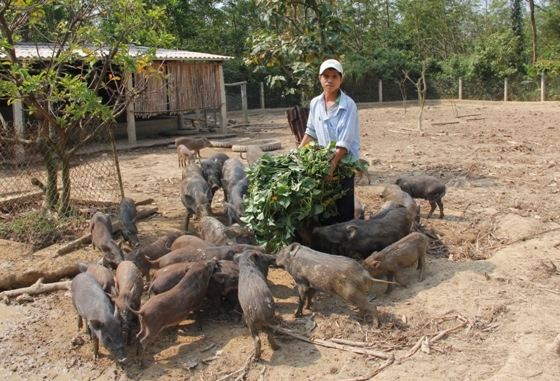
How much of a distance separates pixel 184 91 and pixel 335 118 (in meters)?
13.5

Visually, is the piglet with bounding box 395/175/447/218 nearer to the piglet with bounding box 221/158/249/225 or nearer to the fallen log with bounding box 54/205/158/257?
the piglet with bounding box 221/158/249/225

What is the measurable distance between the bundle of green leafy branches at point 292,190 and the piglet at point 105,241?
1.52 m

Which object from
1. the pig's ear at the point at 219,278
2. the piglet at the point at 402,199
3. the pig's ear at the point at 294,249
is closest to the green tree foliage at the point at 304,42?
the piglet at the point at 402,199

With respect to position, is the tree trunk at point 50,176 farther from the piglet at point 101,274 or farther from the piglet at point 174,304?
the piglet at point 174,304

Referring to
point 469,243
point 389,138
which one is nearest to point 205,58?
point 389,138

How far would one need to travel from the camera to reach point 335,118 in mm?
5895

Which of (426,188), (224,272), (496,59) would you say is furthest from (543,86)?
(224,272)

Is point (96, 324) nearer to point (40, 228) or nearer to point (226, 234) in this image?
point (226, 234)

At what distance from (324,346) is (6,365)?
8.82 ft

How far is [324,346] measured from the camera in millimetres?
4660

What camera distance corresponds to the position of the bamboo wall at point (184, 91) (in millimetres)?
17828

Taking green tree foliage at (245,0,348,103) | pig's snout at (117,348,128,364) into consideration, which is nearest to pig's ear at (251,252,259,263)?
A: pig's snout at (117,348,128,364)

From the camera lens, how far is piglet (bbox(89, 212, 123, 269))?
20.4ft

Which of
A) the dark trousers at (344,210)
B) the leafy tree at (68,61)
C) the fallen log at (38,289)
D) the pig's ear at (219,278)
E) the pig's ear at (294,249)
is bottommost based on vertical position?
the fallen log at (38,289)
